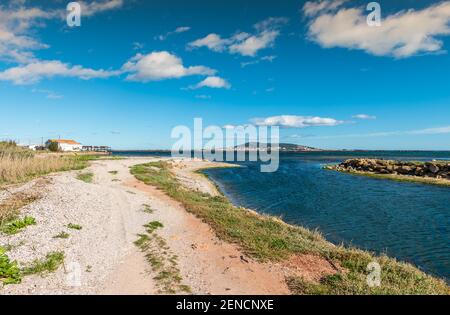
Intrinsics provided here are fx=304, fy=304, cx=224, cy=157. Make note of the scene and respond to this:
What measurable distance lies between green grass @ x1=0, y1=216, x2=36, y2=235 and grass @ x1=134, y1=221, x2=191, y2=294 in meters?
4.56

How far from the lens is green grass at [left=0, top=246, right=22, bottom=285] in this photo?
8316 mm

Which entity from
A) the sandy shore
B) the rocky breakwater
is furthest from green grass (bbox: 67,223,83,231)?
the rocky breakwater

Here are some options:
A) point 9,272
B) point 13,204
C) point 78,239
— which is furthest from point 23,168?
point 9,272

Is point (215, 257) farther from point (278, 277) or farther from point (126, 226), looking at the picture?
point (126, 226)

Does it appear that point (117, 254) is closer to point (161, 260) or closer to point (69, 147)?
point (161, 260)

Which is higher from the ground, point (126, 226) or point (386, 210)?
point (126, 226)

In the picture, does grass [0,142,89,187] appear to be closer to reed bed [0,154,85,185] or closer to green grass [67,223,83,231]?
reed bed [0,154,85,185]

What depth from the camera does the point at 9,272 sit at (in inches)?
340

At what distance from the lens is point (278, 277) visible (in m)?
9.98
